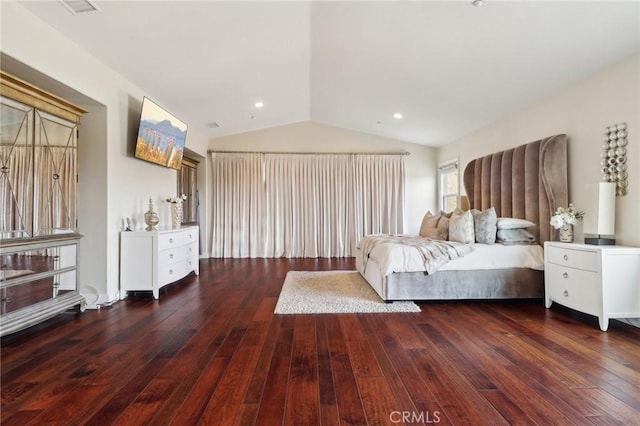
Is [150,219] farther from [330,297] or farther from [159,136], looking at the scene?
[330,297]

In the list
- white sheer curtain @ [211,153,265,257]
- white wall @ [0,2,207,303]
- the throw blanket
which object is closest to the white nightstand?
the throw blanket

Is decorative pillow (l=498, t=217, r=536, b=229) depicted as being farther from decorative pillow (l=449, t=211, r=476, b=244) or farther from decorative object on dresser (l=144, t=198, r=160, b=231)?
decorative object on dresser (l=144, t=198, r=160, b=231)

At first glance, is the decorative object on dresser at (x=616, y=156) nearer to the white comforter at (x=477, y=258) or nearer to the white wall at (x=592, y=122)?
the white wall at (x=592, y=122)

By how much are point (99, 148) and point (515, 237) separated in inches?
190

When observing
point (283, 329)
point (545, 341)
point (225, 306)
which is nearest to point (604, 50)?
point (545, 341)

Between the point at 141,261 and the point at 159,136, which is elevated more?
the point at 159,136

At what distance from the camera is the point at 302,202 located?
691 centimetres

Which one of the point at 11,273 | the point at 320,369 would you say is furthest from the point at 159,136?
the point at 320,369

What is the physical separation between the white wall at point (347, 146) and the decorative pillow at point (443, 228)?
2.70 metres

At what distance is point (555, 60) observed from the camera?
3.05 metres

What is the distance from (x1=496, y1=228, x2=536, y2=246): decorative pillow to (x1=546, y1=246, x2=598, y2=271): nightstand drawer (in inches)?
16.8

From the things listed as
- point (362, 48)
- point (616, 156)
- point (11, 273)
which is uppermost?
point (362, 48)

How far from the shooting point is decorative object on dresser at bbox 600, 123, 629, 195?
2.79m

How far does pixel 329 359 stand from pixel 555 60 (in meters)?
3.52
